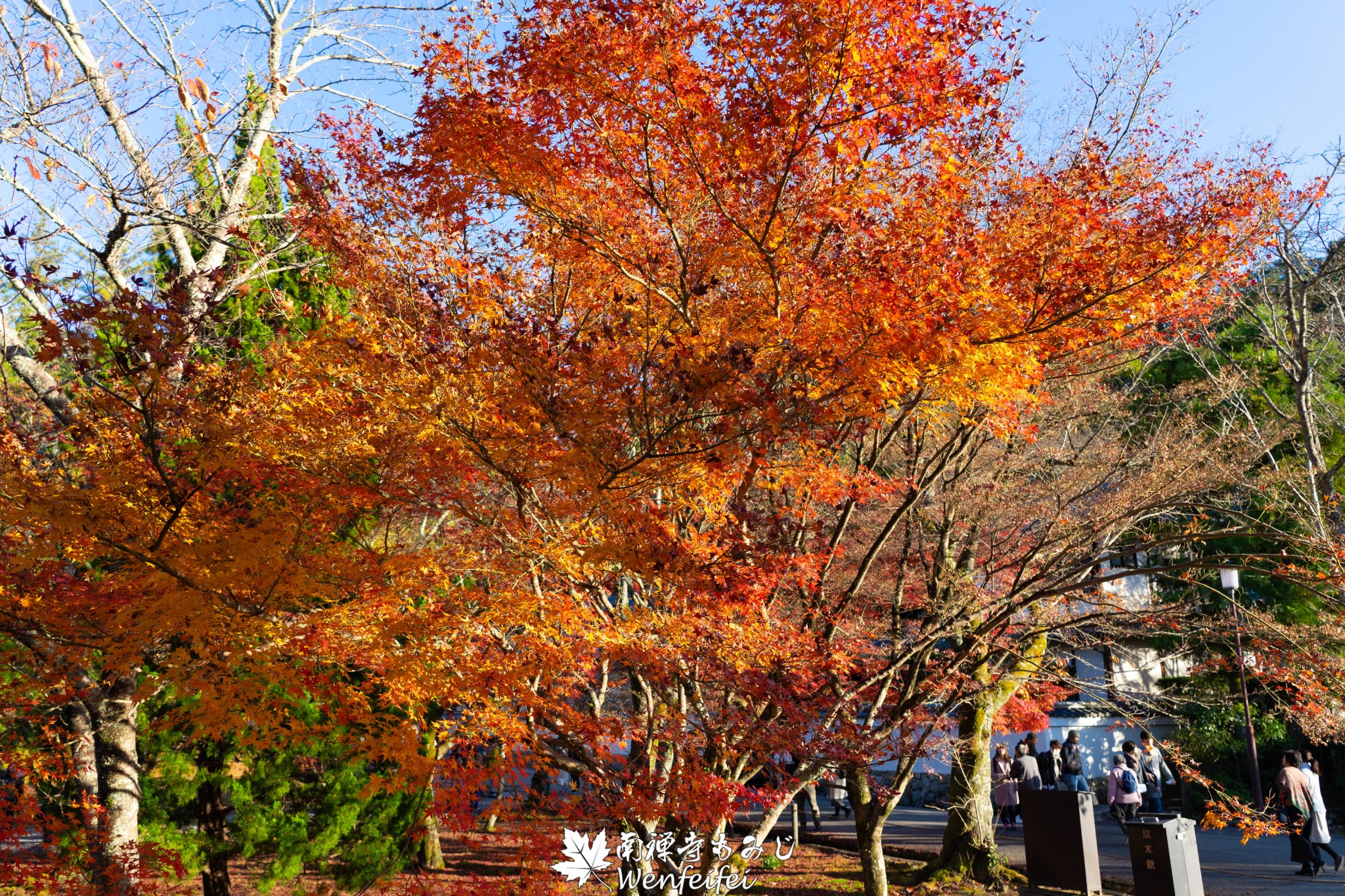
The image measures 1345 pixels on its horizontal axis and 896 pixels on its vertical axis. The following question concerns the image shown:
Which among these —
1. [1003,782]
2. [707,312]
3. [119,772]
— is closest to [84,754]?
[119,772]

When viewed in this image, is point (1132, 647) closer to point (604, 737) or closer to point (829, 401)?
point (604, 737)

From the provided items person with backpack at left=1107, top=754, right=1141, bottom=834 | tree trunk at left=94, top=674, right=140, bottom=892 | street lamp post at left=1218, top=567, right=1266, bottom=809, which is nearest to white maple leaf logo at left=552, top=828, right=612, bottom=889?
tree trunk at left=94, top=674, right=140, bottom=892

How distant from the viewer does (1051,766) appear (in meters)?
17.9

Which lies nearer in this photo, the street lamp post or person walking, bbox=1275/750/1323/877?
the street lamp post

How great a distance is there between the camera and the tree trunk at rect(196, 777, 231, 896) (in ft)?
36.0

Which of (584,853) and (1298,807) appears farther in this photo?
(1298,807)

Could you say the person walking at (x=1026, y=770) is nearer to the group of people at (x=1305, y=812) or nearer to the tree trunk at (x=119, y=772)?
the group of people at (x=1305, y=812)

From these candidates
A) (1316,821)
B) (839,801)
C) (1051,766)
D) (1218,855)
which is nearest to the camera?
(1316,821)

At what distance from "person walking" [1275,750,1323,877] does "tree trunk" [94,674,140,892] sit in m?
13.3

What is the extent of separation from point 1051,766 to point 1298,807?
7.00m

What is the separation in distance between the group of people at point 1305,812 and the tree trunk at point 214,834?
13.5m

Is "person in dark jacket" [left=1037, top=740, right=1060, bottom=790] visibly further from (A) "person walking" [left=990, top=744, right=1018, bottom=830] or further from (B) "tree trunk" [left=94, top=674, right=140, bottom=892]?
(B) "tree trunk" [left=94, top=674, right=140, bottom=892]

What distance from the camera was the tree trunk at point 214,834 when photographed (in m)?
11.0

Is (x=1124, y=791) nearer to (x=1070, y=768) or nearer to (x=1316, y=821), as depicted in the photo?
(x=1070, y=768)
